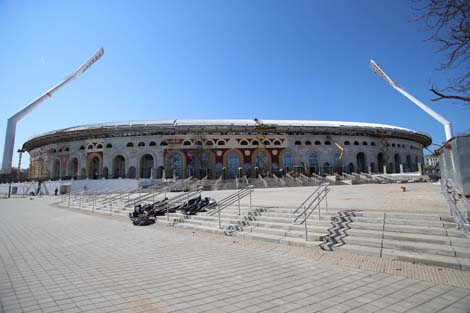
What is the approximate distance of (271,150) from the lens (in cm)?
4847

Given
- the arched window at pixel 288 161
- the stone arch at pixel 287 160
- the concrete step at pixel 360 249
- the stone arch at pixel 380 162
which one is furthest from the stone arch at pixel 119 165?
the stone arch at pixel 380 162

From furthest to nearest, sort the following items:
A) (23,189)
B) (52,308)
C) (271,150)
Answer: (271,150), (23,189), (52,308)

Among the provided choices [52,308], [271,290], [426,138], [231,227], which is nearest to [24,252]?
[52,308]

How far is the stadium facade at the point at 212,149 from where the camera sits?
4675 centimetres

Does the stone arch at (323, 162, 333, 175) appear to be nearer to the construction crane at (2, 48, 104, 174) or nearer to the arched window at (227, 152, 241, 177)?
the arched window at (227, 152, 241, 177)

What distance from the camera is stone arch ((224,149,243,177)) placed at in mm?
47375

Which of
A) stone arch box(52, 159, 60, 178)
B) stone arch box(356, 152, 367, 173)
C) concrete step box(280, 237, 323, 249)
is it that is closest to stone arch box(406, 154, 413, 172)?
stone arch box(356, 152, 367, 173)

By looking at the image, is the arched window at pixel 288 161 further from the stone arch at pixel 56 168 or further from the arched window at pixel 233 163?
the stone arch at pixel 56 168

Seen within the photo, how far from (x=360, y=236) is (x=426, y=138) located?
238 feet

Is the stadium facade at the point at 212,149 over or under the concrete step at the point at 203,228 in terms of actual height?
over

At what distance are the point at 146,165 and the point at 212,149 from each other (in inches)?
520

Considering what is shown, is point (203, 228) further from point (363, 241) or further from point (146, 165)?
point (146, 165)

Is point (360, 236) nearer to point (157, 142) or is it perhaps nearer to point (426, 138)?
point (157, 142)

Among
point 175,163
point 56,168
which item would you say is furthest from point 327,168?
point 56,168
